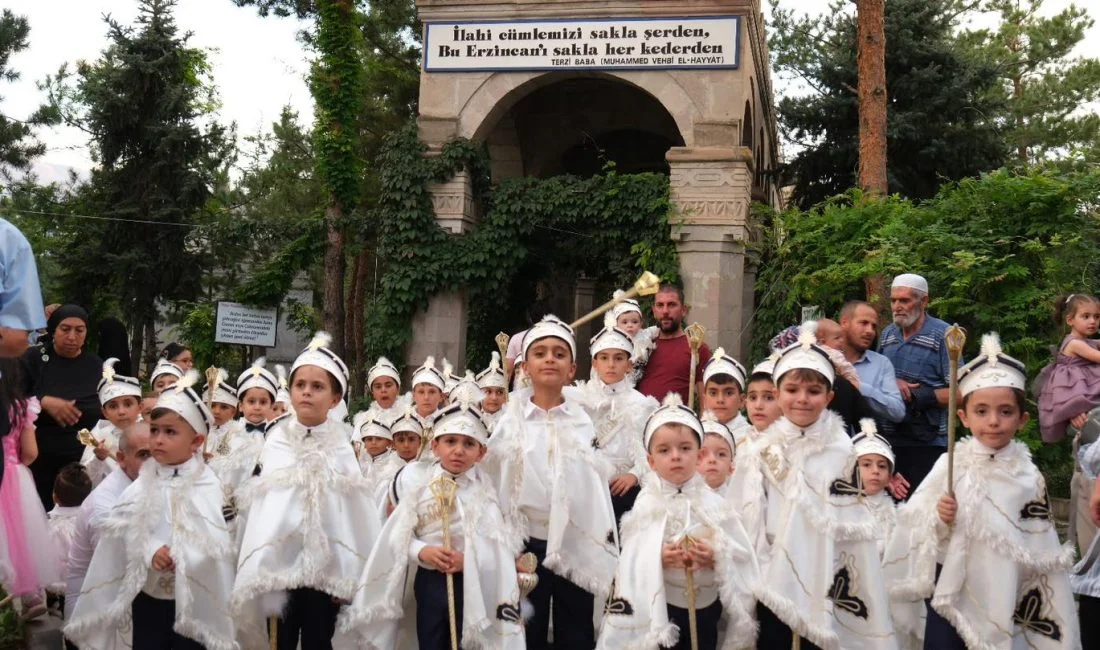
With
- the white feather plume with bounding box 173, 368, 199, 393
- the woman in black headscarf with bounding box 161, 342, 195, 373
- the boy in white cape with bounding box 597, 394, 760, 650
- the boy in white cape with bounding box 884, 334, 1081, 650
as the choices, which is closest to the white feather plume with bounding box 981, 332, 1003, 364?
the boy in white cape with bounding box 884, 334, 1081, 650

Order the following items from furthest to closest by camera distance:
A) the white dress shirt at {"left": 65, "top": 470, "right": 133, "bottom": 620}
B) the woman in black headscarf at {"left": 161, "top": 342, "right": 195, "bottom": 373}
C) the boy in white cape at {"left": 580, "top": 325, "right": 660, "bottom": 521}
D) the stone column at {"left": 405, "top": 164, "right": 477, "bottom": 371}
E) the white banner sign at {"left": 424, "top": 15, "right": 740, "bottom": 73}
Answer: the stone column at {"left": 405, "top": 164, "right": 477, "bottom": 371}
the white banner sign at {"left": 424, "top": 15, "right": 740, "bottom": 73}
the woman in black headscarf at {"left": 161, "top": 342, "right": 195, "bottom": 373}
the boy in white cape at {"left": 580, "top": 325, "right": 660, "bottom": 521}
the white dress shirt at {"left": 65, "top": 470, "right": 133, "bottom": 620}

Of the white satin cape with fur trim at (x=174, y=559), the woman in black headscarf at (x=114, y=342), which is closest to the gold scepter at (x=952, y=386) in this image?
the white satin cape with fur trim at (x=174, y=559)

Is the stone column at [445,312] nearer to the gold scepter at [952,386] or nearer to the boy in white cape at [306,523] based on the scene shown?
the boy in white cape at [306,523]

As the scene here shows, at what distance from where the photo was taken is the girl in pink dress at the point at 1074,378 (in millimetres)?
6789

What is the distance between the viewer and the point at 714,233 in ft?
51.8

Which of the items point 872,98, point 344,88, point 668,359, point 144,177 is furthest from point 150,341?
point 668,359

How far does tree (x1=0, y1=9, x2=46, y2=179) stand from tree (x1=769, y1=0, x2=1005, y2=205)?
619 inches

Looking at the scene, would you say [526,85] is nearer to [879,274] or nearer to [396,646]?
[879,274]

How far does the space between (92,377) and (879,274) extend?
779 cm

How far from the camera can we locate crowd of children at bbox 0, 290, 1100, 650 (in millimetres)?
5066

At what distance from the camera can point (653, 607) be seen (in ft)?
16.3

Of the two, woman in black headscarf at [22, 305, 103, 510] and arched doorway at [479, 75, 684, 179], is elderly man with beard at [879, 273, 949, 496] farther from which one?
arched doorway at [479, 75, 684, 179]

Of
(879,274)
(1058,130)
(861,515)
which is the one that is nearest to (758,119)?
(879,274)

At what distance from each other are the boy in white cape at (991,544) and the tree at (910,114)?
563 inches
